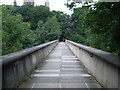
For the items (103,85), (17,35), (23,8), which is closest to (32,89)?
(103,85)

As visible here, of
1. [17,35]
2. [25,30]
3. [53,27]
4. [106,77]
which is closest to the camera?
[106,77]

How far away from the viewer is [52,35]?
50812 millimetres

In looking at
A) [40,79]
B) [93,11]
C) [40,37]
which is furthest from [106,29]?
[40,37]

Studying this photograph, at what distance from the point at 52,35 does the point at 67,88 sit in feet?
153

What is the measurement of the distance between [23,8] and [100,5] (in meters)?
81.2

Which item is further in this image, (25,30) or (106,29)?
(25,30)

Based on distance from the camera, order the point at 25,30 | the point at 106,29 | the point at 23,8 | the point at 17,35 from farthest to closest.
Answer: the point at 23,8, the point at 25,30, the point at 17,35, the point at 106,29

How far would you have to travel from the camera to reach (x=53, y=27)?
58125 mm

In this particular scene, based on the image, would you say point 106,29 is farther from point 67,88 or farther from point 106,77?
point 67,88

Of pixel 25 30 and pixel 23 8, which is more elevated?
pixel 23 8

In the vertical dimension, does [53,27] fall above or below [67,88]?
above

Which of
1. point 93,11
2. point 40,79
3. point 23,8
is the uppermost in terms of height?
point 23,8

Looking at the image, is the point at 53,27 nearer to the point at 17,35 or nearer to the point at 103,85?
the point at 17,35

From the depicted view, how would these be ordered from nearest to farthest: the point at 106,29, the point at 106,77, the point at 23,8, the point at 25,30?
the point at 106,77 < the point at 106,29 < the point at 25,30 < the point at 23,8
